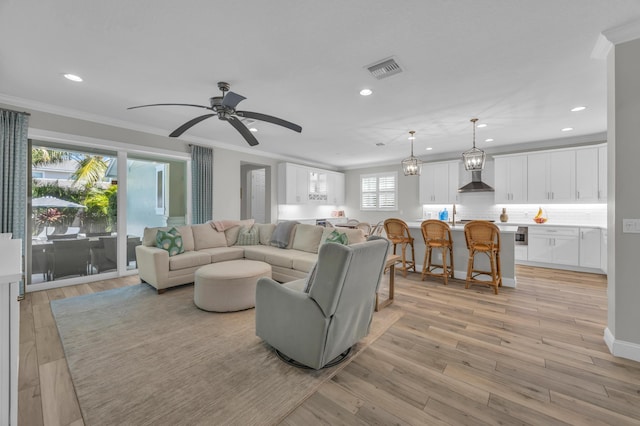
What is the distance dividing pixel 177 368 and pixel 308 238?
277 centimetres

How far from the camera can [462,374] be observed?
6.62 feet

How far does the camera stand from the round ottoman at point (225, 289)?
123 inches

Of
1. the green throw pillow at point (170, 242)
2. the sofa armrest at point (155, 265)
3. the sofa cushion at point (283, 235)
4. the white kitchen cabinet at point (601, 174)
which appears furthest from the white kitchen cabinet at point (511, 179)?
the sofa armrest at point (155, 265)

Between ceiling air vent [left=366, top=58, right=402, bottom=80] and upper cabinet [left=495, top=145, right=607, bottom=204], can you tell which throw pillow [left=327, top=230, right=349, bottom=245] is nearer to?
ceiling air vent [left=366, top=58, right=402, bottom=80]

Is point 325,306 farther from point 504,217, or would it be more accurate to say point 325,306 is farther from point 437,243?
point 504,217

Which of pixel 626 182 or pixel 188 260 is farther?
pixel 188 260

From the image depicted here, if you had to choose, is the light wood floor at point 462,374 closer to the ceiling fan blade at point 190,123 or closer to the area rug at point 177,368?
the area rug at point 177,368

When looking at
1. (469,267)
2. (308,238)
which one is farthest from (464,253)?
(308,238)

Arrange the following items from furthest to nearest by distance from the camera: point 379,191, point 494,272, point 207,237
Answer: point 379,191 < point 207,237 < point 494,272

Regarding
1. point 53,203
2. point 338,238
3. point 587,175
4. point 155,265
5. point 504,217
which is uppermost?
point 587,175

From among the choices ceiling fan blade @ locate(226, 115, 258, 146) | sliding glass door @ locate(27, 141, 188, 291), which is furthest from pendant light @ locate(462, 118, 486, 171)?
sliding glass door @ locate(27, 141, 188, 291)

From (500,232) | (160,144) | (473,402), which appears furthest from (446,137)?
(160,144)

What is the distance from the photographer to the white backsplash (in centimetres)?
541

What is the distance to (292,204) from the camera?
743 cm
